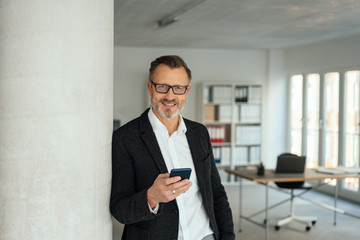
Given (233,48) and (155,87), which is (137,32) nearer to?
(233,48)

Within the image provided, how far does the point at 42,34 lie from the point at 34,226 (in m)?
0.72

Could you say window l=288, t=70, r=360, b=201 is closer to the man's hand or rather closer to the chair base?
the chair base

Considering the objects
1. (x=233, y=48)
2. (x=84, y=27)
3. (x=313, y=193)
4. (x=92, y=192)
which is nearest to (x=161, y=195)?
(x=92, y=192)

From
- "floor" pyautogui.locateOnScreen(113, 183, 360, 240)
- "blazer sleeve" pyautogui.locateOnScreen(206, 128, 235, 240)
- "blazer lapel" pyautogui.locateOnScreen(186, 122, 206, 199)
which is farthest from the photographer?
"floor" pyautogui.locateOnScreen(113, 183, 360, 240)

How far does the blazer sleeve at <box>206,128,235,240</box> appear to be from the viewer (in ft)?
6.78

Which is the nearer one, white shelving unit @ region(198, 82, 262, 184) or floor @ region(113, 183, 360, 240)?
floor @ region(113, 183, 360, 240)

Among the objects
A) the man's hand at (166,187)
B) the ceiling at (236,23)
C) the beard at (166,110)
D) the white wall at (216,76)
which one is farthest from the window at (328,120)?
the man's hand at (166,187)

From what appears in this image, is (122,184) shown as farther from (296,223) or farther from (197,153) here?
(296,223)

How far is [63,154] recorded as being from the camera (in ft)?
5.40

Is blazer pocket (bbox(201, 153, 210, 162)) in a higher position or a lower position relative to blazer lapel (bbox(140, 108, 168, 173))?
lower

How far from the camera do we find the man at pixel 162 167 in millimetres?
1804

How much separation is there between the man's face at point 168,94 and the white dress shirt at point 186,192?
0.10 m

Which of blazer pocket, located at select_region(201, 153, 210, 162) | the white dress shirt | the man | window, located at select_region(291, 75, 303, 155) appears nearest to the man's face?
the man

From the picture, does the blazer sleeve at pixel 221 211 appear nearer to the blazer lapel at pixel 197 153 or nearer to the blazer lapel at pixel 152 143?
the blazer lapel at pixel 197 153
